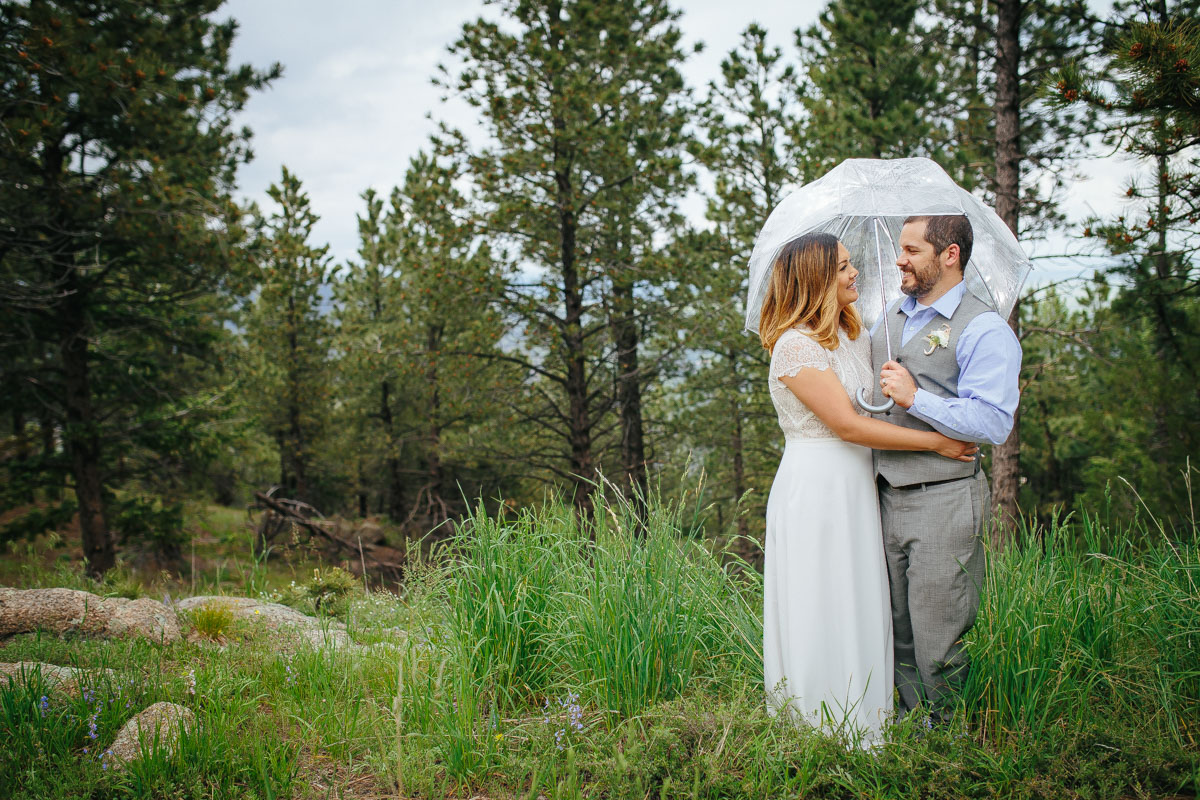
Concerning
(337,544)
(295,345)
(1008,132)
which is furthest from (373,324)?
(1008,132)

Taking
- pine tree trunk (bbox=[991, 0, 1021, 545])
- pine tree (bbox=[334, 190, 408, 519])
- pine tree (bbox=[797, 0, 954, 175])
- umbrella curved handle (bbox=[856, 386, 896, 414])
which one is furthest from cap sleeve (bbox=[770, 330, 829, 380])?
pine tree (bbox=[334, 190, 408, 519])

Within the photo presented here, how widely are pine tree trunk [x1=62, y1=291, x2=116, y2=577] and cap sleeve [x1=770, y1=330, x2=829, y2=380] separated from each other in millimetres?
9597

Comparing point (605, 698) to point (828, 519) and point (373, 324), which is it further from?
point (373, 324)

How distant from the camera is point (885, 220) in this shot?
120 inches

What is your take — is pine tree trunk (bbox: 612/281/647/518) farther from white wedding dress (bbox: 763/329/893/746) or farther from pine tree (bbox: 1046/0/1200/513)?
white wedding dress (bbox: 763/329/893/746)

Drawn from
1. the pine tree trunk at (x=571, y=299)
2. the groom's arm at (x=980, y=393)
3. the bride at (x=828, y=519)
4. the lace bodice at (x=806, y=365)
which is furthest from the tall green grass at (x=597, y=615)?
the pine tree trunk at (x=571, y=299)

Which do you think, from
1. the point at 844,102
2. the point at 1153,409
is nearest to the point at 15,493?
the point at 844,102

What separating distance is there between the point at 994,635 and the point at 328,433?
64.9 feet

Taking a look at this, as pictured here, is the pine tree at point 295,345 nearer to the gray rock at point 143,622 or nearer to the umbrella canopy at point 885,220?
the gray rock at point 143,622

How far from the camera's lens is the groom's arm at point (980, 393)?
2.41m

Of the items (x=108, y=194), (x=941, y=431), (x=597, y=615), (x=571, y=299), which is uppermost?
(x=108, y=194)

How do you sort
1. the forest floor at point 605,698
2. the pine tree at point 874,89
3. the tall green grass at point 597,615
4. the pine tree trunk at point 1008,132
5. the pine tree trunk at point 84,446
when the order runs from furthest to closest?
the pine tree at point 874,89 → the pine tree trunk at point 84,446 → the pine tree trunk at point 1008,132 → the tall green grass at point 597,615 → the forest floor at point 605,698

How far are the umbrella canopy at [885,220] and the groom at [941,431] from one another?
0.40 feet

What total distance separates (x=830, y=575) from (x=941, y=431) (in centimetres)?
64
